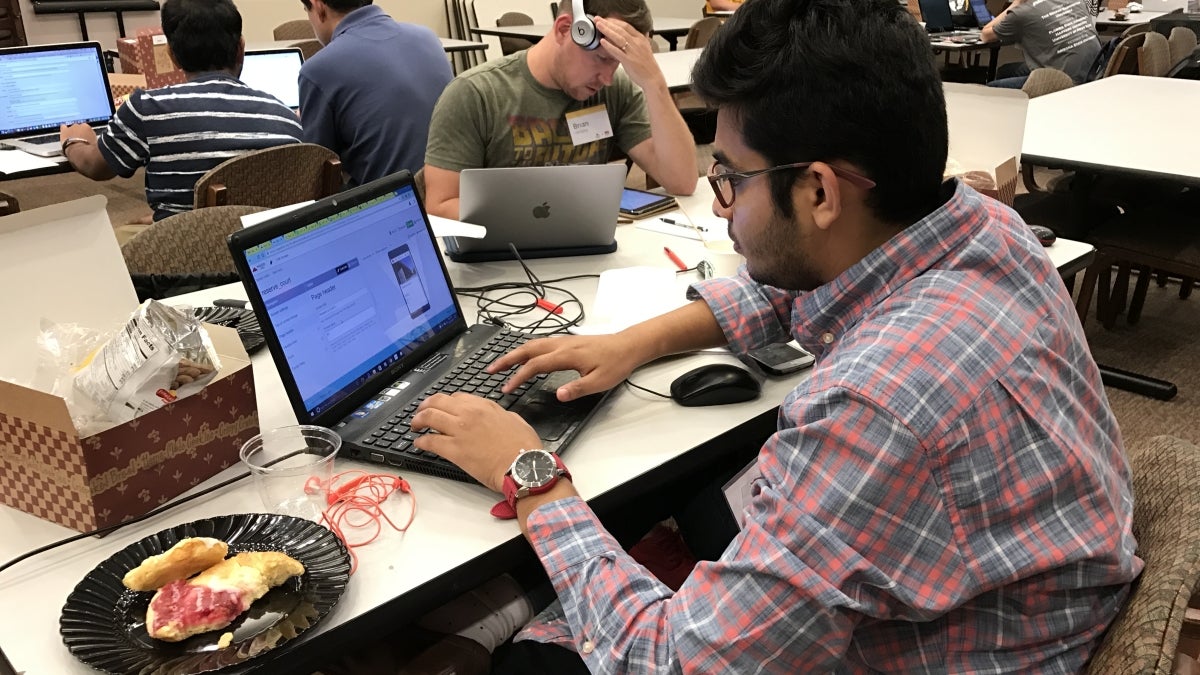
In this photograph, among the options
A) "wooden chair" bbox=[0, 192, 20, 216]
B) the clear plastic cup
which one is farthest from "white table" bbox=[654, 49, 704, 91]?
the clear plastic cup

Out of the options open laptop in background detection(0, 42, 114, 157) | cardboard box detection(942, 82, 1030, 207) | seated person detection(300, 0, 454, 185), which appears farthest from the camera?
open laptop in background detection(0, 42, 114, 157)

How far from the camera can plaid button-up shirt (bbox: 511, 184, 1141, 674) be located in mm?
769

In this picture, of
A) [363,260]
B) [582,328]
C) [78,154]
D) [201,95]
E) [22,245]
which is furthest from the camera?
[78,154]

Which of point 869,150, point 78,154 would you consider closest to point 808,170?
point 869,150

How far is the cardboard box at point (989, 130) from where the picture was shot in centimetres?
212

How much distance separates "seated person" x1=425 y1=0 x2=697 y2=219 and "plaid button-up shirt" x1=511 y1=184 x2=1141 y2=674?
131cm

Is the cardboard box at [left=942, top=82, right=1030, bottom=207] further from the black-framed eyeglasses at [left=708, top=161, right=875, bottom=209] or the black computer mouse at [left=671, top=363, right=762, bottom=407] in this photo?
the black-framed eyeglasses at [left=708, top=161, right=875, bottom=209]

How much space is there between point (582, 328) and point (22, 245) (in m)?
0.79

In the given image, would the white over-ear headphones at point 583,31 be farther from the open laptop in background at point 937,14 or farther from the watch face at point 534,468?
the open laptop in background at point 937,14

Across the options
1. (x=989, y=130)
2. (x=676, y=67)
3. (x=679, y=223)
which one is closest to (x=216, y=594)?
(x=679, y=223)

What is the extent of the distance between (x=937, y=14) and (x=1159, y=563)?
26.3 feet

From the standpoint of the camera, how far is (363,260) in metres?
1.23

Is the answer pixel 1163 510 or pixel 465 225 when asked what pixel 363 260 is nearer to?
pixel 465 225

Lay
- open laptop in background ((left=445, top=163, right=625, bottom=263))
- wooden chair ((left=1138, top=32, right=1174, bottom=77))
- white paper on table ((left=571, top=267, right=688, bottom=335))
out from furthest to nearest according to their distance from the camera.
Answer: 1. wooden chair ((left=1138, top=32, right=1174, bottom=77))
2. open laptop in background ((left=445, top=163, right=625, bottom=263))
3. white paper on table ((left=571, top=267, right=688, bottom=335))
